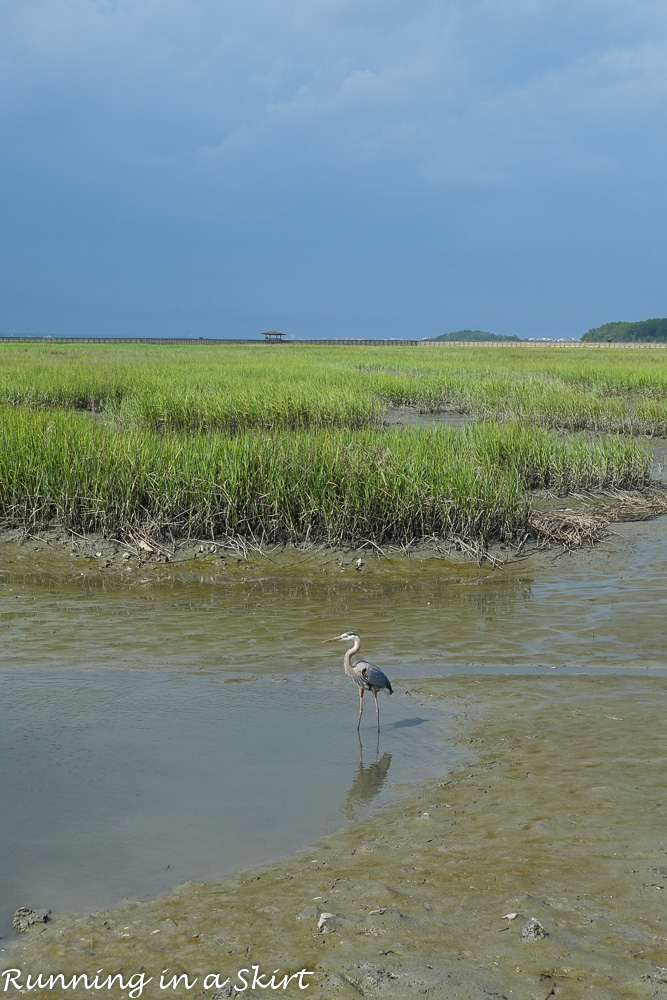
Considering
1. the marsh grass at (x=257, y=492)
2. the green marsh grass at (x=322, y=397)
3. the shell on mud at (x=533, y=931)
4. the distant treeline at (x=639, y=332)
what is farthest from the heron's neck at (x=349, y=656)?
the distant treeline at (x=639, y=332)

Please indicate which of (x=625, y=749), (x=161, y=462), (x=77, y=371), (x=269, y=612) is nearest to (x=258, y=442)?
(x=161, y=462)

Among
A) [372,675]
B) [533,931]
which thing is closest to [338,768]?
[372,675]

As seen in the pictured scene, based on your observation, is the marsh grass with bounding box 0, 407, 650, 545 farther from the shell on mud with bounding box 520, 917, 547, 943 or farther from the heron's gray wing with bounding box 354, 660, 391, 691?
the shell on mud with bounding box 520, 917, 547, 943

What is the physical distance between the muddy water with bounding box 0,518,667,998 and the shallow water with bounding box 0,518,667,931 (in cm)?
2

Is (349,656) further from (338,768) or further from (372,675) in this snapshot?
(338,768)

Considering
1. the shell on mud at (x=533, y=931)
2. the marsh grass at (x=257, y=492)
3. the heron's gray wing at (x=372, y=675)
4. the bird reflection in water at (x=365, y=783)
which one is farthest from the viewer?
the marsh grass at (x=257, y=492)

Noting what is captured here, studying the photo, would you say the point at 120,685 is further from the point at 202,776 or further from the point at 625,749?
the point at 625,749

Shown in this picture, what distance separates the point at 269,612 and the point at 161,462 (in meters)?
2.97

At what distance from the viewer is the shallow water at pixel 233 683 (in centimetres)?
357

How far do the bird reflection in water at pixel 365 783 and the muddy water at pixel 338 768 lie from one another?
1 centimetres

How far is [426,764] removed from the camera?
436 centimetres

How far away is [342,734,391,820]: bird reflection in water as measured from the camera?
3886mm

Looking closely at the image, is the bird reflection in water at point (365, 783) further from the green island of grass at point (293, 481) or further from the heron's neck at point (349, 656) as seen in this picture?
the green island of grass at point (293, 481)

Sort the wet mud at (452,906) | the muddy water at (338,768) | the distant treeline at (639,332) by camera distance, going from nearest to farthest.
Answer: the wet mud at (452,906) < the muddy water at (338,768) < the distant treeline at (639,332)
